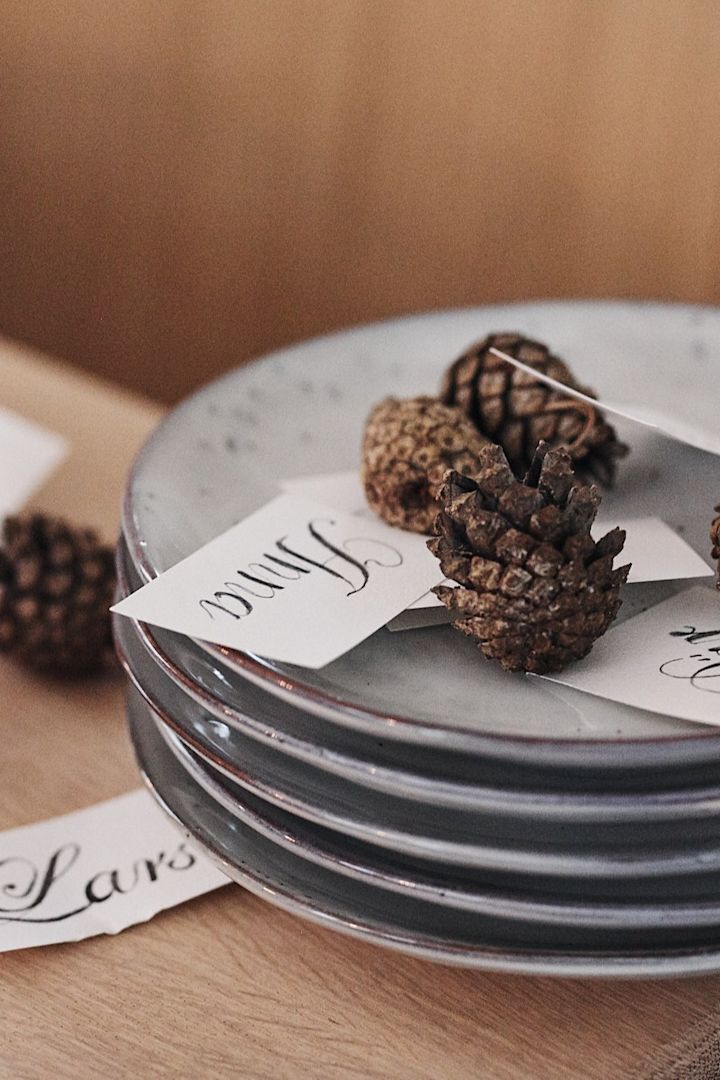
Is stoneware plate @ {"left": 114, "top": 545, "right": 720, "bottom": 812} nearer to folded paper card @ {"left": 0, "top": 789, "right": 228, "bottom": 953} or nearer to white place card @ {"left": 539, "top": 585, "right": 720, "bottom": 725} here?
white place card @ {"left": 539, "top": 585, "right": 720, "bottom": 725}

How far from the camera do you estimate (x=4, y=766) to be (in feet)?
1.99

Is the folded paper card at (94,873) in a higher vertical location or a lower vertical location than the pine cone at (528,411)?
lower

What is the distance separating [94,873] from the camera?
540 millimetres

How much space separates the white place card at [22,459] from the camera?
0.79m

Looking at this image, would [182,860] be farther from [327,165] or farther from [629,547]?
[327,165]

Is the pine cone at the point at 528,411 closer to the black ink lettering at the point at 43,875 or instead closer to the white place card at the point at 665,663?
the white place card at the point at 665,663

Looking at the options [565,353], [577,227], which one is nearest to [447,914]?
[565,353]

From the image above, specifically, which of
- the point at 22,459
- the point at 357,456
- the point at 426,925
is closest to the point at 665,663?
the point at 426,925

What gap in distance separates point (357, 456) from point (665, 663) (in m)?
0.23

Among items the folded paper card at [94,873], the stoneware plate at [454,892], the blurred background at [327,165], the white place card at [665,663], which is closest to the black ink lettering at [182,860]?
the folded paper card at [94,873]

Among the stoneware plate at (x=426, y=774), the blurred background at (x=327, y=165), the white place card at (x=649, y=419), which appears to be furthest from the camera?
the blurred background at (x=327, y=165)

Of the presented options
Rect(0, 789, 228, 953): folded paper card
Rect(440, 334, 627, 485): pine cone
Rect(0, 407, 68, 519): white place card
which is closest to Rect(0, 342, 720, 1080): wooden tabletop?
Rect(0, 789, 228, 953): folded paper card

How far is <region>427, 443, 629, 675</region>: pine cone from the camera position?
1.34 ft

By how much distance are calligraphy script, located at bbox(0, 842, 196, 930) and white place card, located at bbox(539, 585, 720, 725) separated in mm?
215
